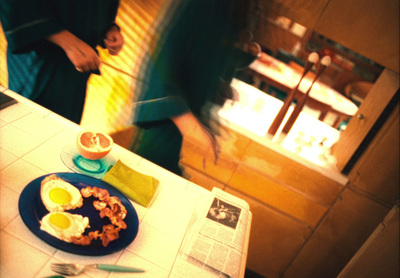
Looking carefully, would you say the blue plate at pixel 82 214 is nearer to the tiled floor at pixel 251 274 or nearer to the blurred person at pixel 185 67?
the blurred person at pixel 185 67

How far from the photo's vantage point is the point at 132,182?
1.22 meters

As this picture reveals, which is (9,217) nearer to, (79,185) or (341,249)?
(79,185)

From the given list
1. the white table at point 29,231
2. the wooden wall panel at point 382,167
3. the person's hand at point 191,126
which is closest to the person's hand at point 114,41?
the person's hand at point 191,126

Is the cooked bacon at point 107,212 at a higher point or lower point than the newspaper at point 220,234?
higher

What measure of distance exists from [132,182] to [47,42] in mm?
1179

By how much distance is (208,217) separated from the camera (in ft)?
4.12

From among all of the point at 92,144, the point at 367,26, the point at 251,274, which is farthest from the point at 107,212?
the point at 251,274


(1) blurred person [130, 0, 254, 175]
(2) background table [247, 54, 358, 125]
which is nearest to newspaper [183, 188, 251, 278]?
(1) blurred person [130, 0, 254, 175]

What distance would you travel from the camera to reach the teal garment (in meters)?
1.62

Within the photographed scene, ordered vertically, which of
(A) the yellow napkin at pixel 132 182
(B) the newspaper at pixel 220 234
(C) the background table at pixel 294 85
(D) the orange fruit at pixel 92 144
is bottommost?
(B) the newspaper at pixel 220 234

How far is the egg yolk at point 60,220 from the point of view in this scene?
2.92ft

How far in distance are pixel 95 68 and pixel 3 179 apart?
54.8 inches

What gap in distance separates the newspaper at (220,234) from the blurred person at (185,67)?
621mm

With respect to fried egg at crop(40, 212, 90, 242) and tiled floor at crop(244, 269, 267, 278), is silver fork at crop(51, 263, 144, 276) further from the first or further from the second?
tiled floor at crop(244, 269, 267, 278)
